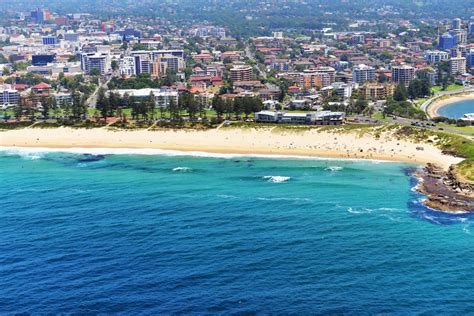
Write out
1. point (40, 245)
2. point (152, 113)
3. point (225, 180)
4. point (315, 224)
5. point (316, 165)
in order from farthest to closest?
point (152, 113) < point (316, 165) < point (225, 180) < point (315, 224) < point (40, 245)

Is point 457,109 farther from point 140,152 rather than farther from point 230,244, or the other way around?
point 230,244

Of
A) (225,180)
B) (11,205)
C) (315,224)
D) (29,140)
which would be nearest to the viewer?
(315,224)

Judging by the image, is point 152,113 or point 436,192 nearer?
point 436,192

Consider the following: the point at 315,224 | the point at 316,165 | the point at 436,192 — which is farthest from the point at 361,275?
the point at 316,165

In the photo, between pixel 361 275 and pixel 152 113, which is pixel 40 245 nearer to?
pixel 361 275

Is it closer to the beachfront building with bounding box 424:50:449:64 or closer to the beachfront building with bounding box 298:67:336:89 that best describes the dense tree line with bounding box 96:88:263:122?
the beachfront building with bounding box 298:67:336:89

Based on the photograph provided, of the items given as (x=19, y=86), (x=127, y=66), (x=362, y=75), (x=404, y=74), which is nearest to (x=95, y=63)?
(x=127, y=66)

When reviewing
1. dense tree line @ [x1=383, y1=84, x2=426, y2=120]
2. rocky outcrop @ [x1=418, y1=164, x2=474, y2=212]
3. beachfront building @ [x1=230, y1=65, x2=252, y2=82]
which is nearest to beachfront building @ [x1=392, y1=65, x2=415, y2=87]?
beachfront building @ [x1=230, y1=65, x2=252, y2=82]
